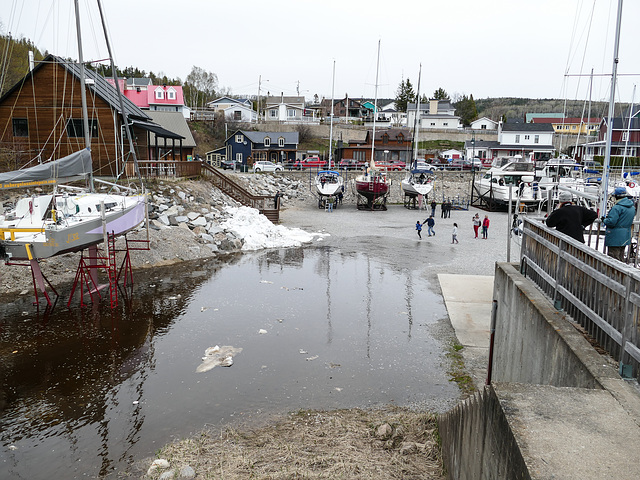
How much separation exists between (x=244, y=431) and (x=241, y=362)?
3.02 m

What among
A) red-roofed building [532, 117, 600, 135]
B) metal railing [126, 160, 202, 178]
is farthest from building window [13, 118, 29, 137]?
red-roofed building [532, 117, 600, 135]

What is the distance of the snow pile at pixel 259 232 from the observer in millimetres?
25384

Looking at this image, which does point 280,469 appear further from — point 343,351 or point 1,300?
point 1,300

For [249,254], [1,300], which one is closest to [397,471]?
[1,300]


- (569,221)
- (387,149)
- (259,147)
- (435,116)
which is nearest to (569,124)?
(435,116)

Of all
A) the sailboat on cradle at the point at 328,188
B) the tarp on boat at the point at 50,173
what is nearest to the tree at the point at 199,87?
the sailboat on cradle at the point at 328,188

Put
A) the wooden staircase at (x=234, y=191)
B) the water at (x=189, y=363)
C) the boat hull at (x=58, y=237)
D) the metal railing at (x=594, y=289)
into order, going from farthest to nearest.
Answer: the wooden staircase at (x=234, y=191)
the boat hull at (x=58, y=237)
the water at (x=189, y=363)
the metal railing at (x=594, y=289)

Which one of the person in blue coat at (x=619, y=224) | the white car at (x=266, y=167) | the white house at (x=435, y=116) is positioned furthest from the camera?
the white house at (x=435, y=116)

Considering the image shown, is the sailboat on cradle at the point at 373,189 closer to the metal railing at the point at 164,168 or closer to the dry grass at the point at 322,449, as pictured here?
the metal railing at the point at 164,168

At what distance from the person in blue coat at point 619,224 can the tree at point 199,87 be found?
323 ft

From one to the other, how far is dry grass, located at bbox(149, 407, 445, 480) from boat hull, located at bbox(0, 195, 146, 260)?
7.75 m

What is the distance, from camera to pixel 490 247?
25.8 m

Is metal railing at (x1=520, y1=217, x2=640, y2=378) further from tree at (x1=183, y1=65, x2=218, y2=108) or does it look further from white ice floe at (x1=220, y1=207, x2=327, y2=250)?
tree at (x1=183, y1=65, x2=218, y2=108)

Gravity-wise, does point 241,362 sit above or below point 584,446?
below
